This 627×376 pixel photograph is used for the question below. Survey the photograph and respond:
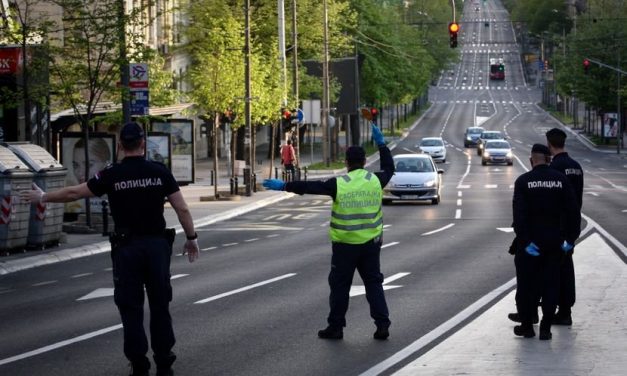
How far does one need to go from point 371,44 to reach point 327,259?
2736 inches

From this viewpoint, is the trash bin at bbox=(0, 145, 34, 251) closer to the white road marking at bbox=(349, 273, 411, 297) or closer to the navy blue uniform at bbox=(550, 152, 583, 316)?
the white road marking at bbox=(349, 273, 411, 297)

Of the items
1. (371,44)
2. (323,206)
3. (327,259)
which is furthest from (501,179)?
(327,259)

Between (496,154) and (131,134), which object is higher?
(131,134)

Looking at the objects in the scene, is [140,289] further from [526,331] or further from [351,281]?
[526,331]

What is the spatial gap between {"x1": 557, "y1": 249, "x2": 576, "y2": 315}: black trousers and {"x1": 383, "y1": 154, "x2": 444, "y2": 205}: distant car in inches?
1143

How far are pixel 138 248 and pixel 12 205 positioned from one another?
50.0 ft

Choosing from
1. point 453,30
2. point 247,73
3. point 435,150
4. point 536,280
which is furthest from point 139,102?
point 435,150

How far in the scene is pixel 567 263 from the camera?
586 inches

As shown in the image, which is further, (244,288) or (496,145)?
(496,145)

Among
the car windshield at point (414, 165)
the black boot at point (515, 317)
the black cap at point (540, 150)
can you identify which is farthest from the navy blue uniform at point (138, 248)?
the car windshield at point (414, 165)

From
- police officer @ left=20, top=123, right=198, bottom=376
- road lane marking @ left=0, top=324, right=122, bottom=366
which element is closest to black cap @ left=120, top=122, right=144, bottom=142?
police officer @ left=20, top=123, right=198, bottom=376

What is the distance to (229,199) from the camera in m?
48.0

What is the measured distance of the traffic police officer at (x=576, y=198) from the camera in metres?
14.9

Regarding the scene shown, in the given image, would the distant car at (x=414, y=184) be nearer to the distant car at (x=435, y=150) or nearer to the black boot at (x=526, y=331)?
the black boot at (x=526, y=331)
